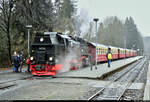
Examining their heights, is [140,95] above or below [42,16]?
below

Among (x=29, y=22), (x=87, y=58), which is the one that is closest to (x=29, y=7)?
(x=29, y=22)

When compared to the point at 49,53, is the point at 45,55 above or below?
below

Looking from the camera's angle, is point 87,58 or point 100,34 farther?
point 100,34

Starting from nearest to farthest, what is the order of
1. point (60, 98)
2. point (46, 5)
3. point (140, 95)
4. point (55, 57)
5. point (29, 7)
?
point (60, 98) < point (140, 95) < point (55, 57) < point (29, 7) < point (46, 5)

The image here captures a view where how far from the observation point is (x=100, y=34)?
83.6 meters

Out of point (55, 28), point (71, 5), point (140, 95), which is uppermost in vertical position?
point (71, 5)

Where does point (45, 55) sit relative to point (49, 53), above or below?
below

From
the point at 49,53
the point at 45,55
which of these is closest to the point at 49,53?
the point at 49,53

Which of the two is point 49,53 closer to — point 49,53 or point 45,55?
point 49,53

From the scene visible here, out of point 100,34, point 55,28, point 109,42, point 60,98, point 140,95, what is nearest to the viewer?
point 60,98

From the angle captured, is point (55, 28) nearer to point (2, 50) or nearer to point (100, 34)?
point (2, 50)

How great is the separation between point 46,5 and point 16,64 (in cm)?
1481

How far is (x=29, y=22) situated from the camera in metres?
29.4

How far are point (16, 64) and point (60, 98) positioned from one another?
11.8 meters
